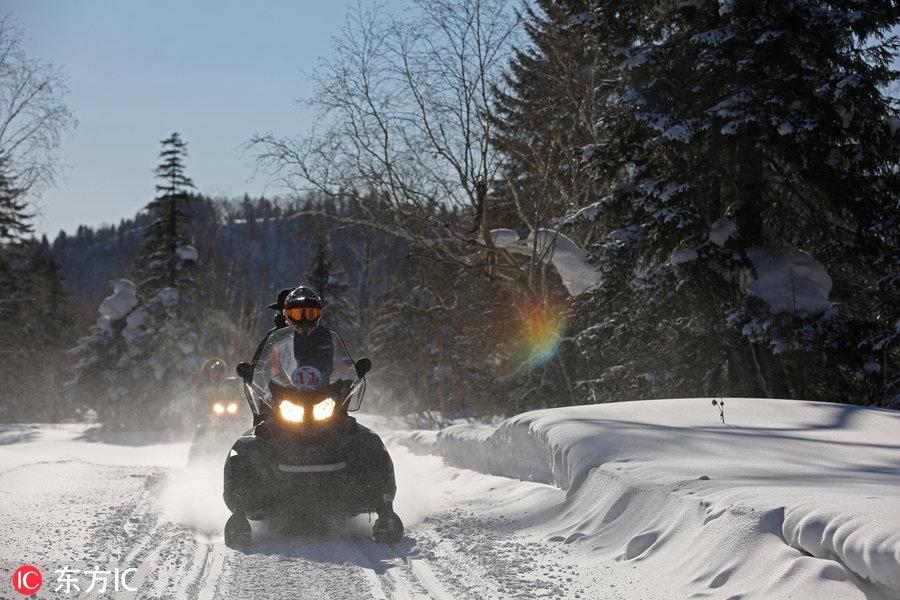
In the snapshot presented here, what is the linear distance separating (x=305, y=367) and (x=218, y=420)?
6.71 meters

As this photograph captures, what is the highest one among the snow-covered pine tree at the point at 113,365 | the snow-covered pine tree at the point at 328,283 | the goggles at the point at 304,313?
the snow-covered pine tree at the point at 328,283

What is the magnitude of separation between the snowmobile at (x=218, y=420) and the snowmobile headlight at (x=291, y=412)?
6.36 m

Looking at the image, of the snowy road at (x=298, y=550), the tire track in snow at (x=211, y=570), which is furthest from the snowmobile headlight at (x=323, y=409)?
the tire track in snow at (x=211, y=570)

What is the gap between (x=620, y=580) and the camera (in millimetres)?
4863

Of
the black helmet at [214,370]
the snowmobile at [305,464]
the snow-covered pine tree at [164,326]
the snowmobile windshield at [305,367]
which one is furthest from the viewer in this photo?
the snow-covered pine tree at [164,326]

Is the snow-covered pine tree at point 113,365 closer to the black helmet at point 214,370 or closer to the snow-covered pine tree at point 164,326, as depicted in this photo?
the snow-covered pine tree at point 164,326

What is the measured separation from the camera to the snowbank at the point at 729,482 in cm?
391

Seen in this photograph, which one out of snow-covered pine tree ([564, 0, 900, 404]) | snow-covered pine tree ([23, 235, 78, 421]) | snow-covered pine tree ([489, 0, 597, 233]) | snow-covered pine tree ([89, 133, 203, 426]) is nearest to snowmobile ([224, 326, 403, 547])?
snow-covered pine tree ([564, 0, 900, 404])

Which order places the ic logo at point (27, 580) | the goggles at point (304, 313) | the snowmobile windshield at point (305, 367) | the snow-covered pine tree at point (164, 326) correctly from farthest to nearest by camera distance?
the snow-covered pine tree at point (164, 326) → the goggles at point (304, 313) → the snowmobile windshield at point (305, 367) → the ic logo at point (27, 580)

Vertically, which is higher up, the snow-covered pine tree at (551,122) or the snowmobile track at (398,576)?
the snow-covered pine tree at (551,122)

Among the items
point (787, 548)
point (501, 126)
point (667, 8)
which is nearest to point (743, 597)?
point (787, 548)

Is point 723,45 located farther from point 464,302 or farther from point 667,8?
point 464,302

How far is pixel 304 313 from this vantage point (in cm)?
694

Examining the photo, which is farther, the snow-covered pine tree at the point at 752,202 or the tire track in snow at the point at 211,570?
the snow-covered pine tree at the point at 752,202
